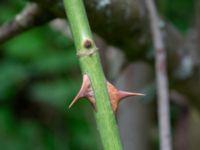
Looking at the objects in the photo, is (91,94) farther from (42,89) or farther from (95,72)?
(42,89)

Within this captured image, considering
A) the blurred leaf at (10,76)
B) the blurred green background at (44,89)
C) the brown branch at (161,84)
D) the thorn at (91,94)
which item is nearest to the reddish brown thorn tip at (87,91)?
the thorn at (91,94)

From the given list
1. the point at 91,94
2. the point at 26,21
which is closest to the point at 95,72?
the point at 91,94

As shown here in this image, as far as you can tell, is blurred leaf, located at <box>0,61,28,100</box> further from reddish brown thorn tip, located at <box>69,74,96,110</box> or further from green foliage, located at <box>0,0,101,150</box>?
reddish brown thorn tip, located at <box>69,74,96,110</box>

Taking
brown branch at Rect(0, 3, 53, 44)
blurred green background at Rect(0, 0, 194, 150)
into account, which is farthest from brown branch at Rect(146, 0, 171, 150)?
blurred green background at Rect(0, 0, 194, 150)

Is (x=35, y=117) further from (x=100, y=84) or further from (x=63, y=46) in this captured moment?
(x=100, y=84)

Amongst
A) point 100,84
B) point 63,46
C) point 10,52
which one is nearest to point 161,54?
point 100,84
